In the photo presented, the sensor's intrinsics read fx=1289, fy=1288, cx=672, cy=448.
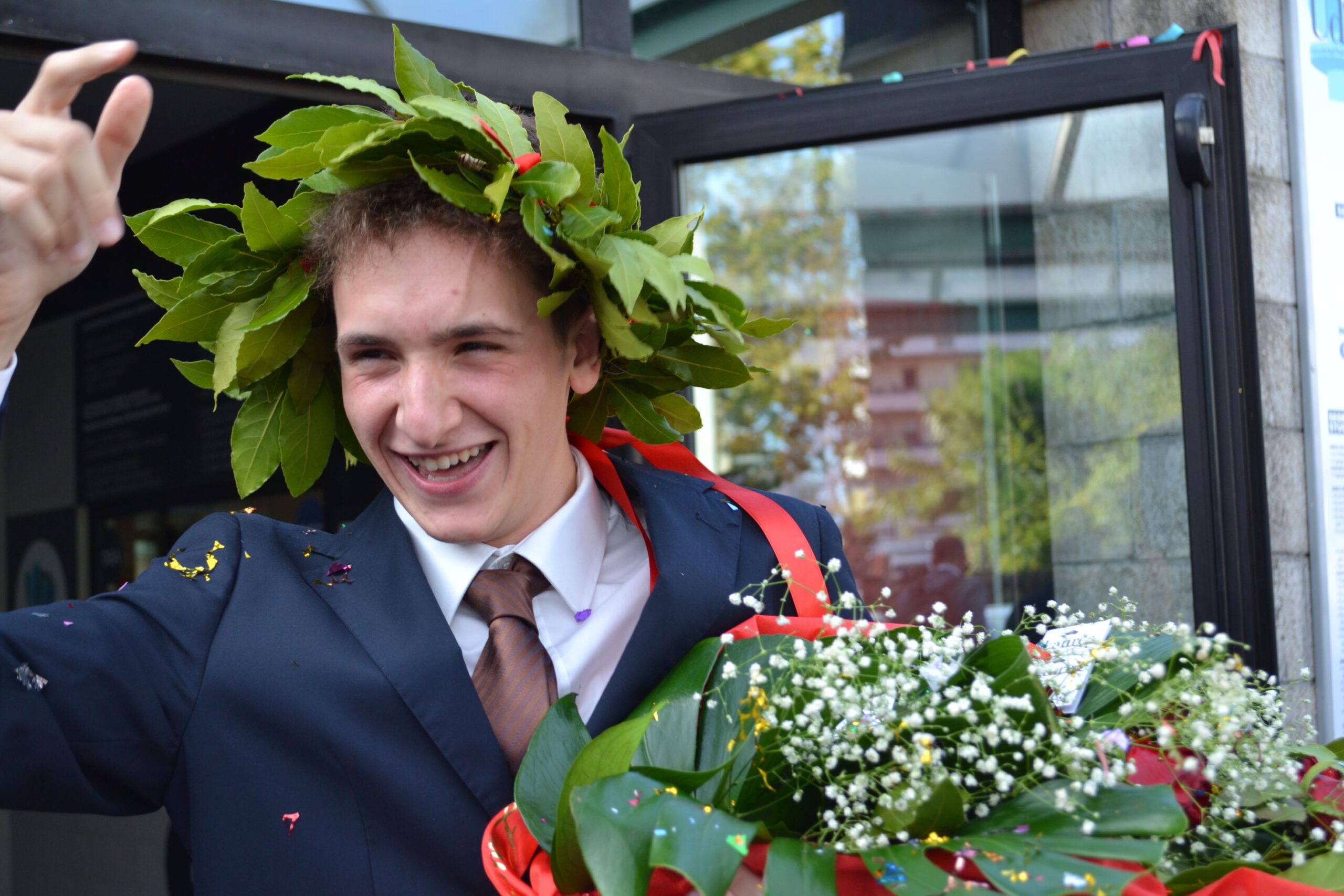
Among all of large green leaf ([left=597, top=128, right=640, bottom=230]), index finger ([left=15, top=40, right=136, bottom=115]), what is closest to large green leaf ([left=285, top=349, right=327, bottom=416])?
large green leaf ([left=597, top=128, right=640, bottom=230])

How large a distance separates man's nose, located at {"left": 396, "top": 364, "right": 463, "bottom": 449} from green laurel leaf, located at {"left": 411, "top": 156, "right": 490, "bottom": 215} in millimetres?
200

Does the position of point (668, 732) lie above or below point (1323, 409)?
below

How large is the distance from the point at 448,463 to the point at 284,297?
0.32m

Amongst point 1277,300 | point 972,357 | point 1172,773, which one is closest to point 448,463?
point 1172,773

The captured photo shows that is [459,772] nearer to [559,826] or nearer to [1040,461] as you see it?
[559,826]

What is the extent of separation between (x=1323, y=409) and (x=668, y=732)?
2393 millimetres

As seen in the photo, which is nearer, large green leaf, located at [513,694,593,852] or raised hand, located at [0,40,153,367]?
raised hand, located at [0,40,153,367]

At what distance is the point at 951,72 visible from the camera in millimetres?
3020

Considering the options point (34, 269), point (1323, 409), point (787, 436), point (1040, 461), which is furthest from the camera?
point (787, 436)

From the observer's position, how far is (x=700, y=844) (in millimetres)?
1124

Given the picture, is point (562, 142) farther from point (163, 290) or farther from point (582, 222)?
point (163, 290)

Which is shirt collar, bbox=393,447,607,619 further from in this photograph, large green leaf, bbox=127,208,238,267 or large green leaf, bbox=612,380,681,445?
large green leaf, bbox=127,208,238,267

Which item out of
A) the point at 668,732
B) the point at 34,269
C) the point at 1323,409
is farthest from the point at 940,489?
the point at 34,269

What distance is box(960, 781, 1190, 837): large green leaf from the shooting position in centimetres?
114
